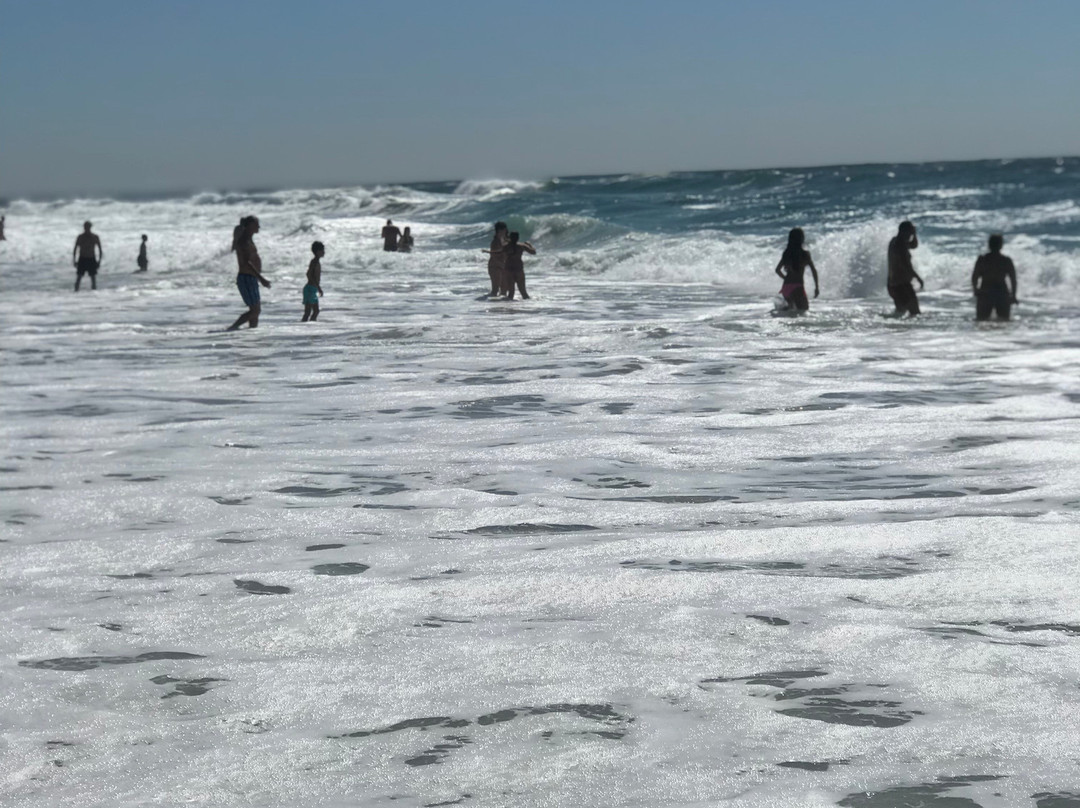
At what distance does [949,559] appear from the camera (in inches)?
211

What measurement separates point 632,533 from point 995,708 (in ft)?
7.72

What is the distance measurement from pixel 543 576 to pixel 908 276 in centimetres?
1337

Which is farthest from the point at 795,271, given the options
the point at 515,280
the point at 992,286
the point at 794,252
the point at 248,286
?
the point at 248,286

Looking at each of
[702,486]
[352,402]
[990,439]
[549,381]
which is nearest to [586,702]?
[702,486]

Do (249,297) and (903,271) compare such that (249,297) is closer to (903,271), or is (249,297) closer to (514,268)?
(514,268)

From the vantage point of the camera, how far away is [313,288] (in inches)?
711

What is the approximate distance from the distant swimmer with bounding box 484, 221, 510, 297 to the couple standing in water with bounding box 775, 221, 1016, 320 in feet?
18.6

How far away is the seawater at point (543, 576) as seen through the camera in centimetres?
359

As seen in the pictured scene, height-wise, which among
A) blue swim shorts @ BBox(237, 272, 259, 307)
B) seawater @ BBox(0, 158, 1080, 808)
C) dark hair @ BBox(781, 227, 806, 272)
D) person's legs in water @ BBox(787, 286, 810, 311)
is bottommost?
seawater @ BBox(0, 158, 1080, 808)

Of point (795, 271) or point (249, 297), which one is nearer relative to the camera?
point (249, 297)

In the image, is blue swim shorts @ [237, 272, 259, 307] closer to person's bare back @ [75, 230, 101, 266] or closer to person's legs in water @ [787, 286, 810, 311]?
person's legs in water @ [787, 286, 810, 311]

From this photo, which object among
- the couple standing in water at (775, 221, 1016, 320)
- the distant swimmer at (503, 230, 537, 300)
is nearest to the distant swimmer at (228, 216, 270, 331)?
the distant swimmer at (503, 230, 537, 300)

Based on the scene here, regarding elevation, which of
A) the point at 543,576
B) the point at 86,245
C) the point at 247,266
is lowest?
the point at 543,576

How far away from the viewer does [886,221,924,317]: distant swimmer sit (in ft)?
56.2
